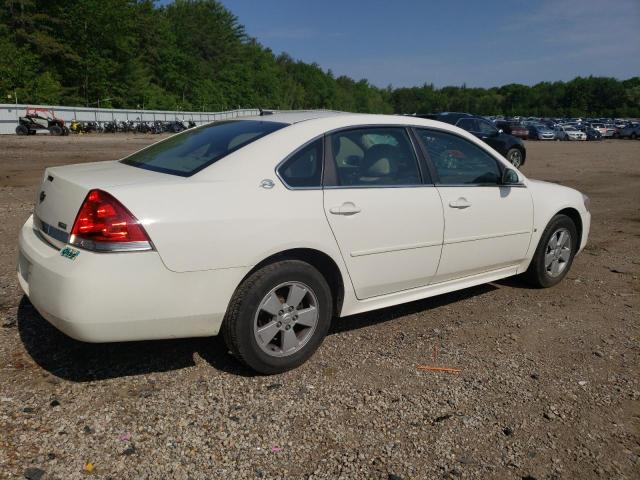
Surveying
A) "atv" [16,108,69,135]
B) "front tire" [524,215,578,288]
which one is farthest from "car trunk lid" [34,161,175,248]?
"atv" [16,108,69,135]

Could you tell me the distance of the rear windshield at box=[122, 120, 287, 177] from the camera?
130 inches

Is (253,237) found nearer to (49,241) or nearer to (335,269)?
(335,269)

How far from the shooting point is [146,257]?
108 inches

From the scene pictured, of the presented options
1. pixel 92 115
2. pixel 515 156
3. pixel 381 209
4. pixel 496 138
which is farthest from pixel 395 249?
pixel 92 115

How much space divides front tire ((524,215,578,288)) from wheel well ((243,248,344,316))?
227 centimetres

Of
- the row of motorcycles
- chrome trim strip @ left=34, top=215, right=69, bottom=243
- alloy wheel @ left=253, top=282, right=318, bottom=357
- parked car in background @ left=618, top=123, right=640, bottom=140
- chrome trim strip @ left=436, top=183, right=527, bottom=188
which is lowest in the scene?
the row of motorcycles

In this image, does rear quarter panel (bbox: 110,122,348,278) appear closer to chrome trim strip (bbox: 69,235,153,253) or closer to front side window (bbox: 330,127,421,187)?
chrome trim strip (bbox: 69,235,153,253)

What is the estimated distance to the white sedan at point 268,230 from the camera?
9.09 ft

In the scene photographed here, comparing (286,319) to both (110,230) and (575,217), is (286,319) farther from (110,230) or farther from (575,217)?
(575,217)

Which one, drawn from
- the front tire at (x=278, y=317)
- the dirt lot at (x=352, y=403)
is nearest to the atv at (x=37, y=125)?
the dirt lot at (x=352, y=403)

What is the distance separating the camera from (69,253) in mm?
2797

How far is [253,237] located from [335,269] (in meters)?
0.68

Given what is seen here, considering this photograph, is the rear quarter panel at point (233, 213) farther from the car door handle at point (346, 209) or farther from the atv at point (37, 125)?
the atv at point (37, 125)

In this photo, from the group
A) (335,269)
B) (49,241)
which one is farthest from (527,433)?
(49,241)
